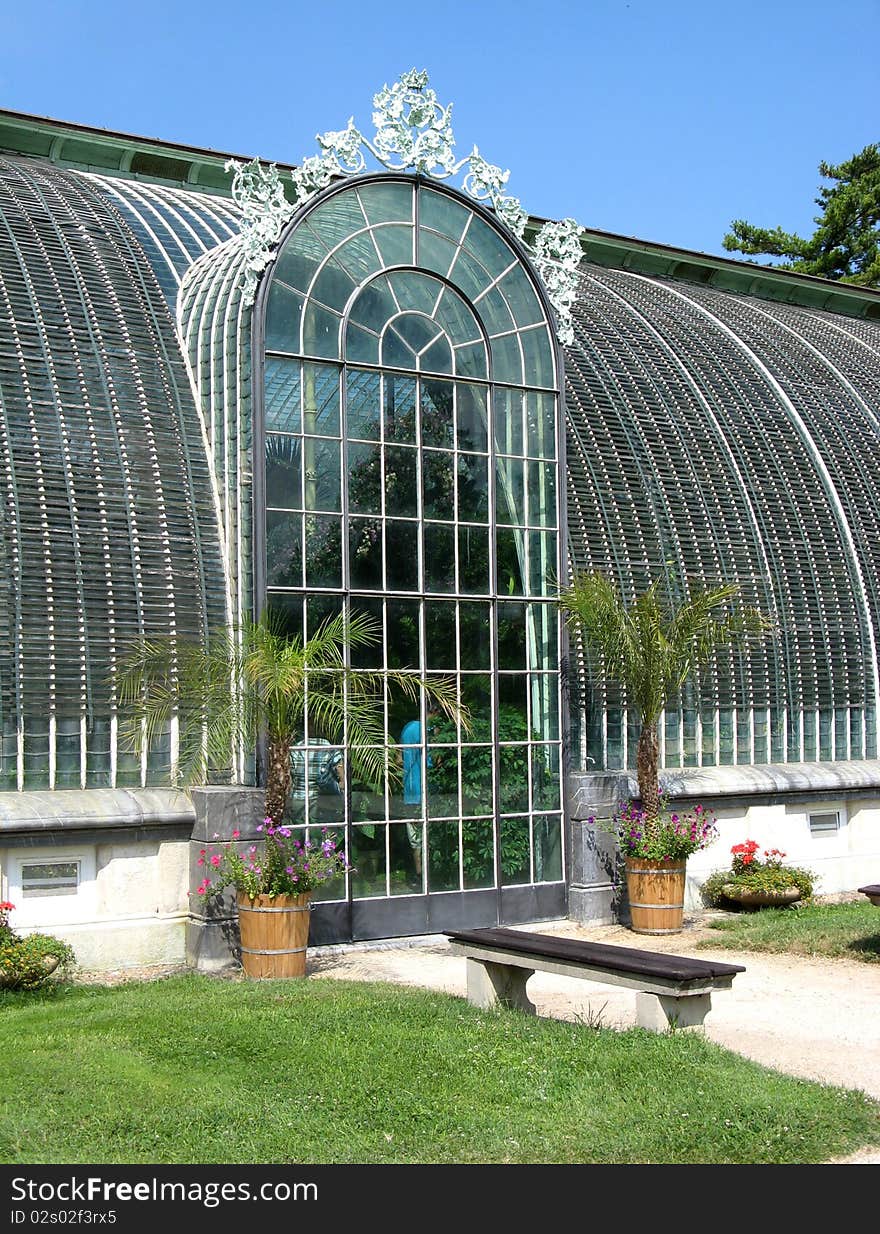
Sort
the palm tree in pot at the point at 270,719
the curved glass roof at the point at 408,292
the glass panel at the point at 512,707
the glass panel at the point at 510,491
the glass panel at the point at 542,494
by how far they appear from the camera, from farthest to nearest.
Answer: the glass panel at the point at 542,494
the glass panel at the point at 510,491
the glass panel at the point at 512,707
the curved glass roof at the point at 408,292
the palm tree in pot at the point at 270,719

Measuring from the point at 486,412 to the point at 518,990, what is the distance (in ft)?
21.7

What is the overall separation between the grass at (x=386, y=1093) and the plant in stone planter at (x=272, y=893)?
1.76 metres

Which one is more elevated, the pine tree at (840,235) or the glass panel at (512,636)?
the pine tree at (840,235)

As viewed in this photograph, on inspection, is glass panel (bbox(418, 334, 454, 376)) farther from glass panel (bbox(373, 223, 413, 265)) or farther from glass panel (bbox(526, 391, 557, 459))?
glass panel (bbox(526, 391, 557, 459))

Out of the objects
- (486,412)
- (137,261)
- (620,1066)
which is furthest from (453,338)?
(620,1066)

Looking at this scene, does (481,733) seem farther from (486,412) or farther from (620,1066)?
(620,1066)

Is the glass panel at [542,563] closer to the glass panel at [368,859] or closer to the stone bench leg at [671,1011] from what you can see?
the glass panel at [368,859]

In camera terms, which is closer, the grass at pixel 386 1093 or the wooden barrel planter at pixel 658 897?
the grass at pixel 386 1093

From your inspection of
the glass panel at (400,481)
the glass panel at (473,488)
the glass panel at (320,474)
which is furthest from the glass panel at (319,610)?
the glass panel at (473,488)

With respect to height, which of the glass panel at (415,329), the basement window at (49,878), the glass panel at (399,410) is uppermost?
the glass panel at (415,329)

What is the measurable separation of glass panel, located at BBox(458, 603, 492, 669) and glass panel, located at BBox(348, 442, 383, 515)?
4.59 feet

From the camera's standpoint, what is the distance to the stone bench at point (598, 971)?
330 inches

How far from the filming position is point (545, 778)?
14203 mm

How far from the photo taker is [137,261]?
48.2ft
